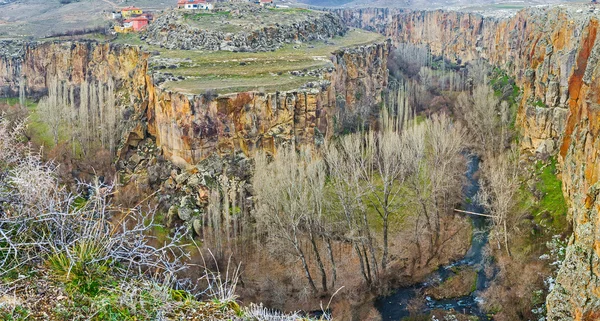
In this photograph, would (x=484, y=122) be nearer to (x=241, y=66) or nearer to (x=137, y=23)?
(x=241, y=66)

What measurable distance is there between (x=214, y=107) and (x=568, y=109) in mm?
22171

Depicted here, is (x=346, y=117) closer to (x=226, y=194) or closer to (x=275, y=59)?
(x=275, y=59)

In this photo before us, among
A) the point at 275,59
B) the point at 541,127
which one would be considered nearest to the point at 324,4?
the point at 275,59

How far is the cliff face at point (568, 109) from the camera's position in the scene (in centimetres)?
1722

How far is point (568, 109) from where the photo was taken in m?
31.4

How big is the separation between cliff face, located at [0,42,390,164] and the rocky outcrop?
14.7 feet

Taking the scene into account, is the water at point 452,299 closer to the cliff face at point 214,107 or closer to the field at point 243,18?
the cliff face at point 214,107

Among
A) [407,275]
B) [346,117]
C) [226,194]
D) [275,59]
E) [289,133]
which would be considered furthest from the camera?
[275,59]

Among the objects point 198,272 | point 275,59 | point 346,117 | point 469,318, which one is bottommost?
point 469,318

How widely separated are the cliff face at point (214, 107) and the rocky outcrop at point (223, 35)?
14.7 ft

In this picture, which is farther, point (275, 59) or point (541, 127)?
point (275, 59)

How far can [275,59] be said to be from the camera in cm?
4353

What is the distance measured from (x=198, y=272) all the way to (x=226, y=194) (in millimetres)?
5994

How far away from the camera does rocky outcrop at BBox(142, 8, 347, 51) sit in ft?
154
